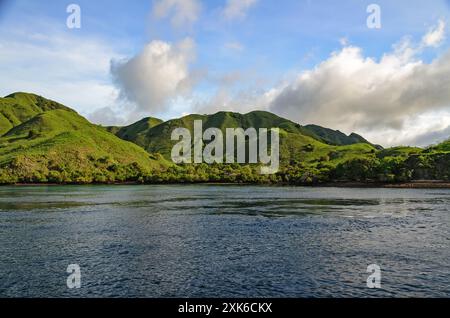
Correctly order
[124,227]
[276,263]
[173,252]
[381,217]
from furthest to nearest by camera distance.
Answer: [381,217], [124,227], [173,252], [276,263]

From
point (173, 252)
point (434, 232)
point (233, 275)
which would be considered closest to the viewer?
point (233, 275)

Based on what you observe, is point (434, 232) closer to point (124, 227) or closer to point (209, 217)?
point (209, 217)

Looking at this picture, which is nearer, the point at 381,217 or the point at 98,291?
the point at 98,291

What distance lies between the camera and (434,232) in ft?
207

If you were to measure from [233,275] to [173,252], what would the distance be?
12892 mm

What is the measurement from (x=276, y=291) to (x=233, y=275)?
6.05 m

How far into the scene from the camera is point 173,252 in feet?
162

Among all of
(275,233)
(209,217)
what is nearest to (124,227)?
(209,217)

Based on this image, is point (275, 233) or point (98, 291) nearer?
point (98, 291)
